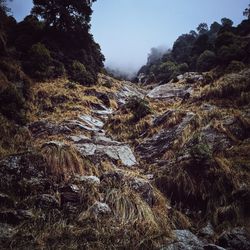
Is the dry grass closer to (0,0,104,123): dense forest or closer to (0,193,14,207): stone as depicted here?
(0,193,14,207): stone

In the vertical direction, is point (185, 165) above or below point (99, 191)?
above

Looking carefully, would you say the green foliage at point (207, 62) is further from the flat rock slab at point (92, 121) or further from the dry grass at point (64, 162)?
the dry grass at point (64, 162)

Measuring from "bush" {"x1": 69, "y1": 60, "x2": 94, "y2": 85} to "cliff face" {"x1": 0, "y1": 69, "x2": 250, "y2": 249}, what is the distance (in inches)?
237

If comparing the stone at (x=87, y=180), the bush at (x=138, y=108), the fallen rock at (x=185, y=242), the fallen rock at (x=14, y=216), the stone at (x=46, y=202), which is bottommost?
the fallen rock at (x=14, y=216)

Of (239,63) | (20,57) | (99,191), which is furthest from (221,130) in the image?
(20,57)

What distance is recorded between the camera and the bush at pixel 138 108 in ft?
48.3

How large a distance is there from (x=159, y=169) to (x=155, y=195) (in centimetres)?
180

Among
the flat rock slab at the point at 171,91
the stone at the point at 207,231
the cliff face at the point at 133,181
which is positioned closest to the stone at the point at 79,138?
the cliff face at the point at 133,181

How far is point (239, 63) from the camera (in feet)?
61.7

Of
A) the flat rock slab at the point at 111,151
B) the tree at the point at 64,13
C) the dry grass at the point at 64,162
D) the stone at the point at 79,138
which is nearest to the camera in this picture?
the dry grass at the point at 64,162

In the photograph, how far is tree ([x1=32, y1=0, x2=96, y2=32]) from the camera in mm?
23250

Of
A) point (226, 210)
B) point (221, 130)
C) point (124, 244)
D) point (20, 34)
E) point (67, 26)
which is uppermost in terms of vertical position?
point (67, 26)

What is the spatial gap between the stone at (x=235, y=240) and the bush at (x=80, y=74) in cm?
1527

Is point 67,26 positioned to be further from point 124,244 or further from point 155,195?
point 124,244
